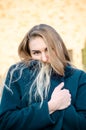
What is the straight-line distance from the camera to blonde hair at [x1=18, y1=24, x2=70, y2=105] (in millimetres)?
2576

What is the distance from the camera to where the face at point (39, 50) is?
266cm

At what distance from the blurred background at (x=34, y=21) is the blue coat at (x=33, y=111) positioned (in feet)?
21.0

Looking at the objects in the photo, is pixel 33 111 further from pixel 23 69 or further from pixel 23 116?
pixel 23 69

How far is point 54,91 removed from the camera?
2.56 m

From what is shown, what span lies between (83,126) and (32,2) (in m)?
6.84

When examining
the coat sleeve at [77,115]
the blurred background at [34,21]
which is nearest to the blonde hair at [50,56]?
the coat sleeve at [77,115]

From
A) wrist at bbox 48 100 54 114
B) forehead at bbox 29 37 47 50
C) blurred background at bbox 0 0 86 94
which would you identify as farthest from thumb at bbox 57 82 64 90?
blurred background at bbox 0 0 86 94

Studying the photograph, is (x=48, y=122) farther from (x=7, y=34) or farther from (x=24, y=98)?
(x=7, y=34)

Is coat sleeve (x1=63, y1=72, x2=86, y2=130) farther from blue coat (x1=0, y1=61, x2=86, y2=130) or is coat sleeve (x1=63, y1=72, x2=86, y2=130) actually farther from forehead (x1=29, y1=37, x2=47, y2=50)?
forehead (x1=29, y1=37, x2=47, y2=50)

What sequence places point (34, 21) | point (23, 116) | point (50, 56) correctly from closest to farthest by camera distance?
point (23, 116)
point (50, 56)
point (34, 21)

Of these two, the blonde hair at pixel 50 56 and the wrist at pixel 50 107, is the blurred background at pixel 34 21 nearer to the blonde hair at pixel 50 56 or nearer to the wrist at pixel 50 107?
the blonde hair at pixel 50 56

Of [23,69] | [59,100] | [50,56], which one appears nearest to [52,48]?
[50,56]

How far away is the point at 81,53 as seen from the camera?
9.20 meters

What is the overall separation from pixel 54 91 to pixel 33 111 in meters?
0.16
